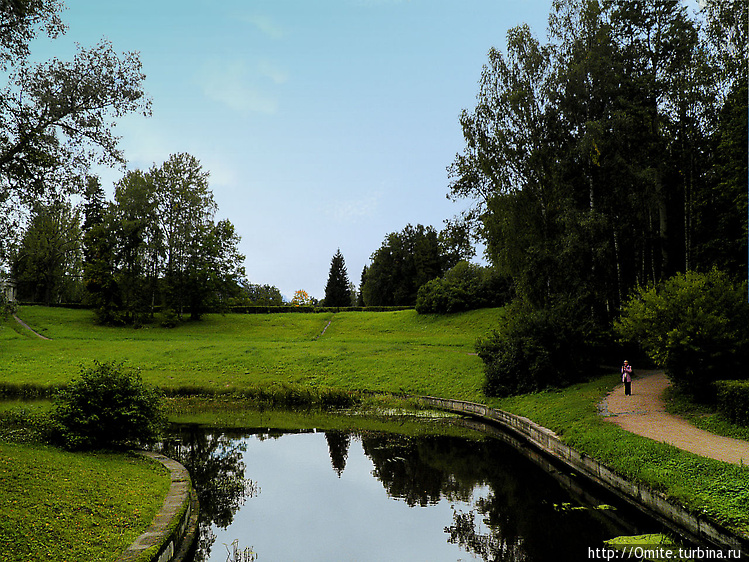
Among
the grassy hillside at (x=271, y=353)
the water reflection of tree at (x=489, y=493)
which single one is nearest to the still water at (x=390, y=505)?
the water reflection of tree at (x=489, y=493)

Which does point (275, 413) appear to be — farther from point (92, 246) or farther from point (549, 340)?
point (92, 246)

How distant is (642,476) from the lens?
907cm

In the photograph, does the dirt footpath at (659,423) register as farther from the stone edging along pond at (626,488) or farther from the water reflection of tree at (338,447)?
the water reflection of tree at (338,447)

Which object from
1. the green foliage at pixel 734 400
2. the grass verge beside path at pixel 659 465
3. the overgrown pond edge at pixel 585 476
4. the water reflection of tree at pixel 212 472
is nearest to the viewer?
the overgrown pond edge at pixel 585 476

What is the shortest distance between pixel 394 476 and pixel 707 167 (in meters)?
19.8

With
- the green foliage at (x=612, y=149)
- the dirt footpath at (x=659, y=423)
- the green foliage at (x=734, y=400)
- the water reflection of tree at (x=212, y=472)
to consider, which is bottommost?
the water reflection of tree at (x=212, y=472)

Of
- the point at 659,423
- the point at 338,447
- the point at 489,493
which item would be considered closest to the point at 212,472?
the point at 338,447

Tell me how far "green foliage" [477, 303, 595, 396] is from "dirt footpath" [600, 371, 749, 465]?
215 cm

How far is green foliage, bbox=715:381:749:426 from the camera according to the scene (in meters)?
12.1

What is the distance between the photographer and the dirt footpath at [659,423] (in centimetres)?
1038

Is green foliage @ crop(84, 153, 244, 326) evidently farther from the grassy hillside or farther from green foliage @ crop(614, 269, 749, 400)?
green foliage @ crop(614, 269, 749, 400)

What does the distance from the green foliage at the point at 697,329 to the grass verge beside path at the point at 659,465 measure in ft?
8.75

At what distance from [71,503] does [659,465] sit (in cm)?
995

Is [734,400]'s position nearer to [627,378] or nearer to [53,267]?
[627,378]
